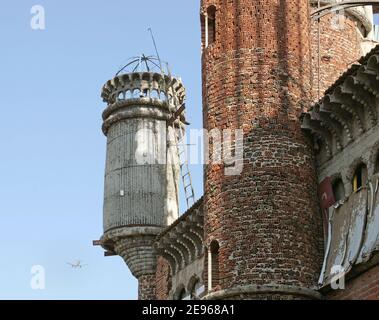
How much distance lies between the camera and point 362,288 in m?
21.1

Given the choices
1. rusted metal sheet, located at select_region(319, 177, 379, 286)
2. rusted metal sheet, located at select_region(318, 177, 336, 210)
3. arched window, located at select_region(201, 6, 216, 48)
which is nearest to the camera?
rusted metal sheet, located at select_region(319, 177, 379, 286)

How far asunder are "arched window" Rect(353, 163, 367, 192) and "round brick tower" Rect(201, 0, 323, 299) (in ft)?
3.33

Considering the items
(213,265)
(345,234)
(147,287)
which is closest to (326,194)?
(345,234)

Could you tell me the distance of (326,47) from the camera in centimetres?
2920

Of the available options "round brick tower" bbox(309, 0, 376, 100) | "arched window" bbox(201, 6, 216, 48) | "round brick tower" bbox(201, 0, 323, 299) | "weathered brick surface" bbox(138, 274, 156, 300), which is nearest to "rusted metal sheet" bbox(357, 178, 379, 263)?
"round brick tower" bbox(201, 0, 323, 299)

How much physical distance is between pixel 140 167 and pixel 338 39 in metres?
8.42

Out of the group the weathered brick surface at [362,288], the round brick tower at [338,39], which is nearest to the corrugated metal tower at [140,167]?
the round brick tower at [338,39]

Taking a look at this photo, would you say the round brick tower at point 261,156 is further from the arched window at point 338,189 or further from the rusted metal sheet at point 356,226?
the rusted metal sheet at point 356,226

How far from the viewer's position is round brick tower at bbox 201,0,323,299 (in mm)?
22281

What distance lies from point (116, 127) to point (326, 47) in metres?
9.15

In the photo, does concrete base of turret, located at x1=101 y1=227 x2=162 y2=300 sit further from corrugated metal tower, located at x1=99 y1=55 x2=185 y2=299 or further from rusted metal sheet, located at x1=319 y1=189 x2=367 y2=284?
rusted metal sheet, located at x1=319 y1=189 x2=367 y2=284

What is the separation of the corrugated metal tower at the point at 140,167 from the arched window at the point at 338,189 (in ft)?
36.8

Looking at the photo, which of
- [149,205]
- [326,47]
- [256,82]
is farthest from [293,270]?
[149,205]

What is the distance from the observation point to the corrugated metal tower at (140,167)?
34.1m
